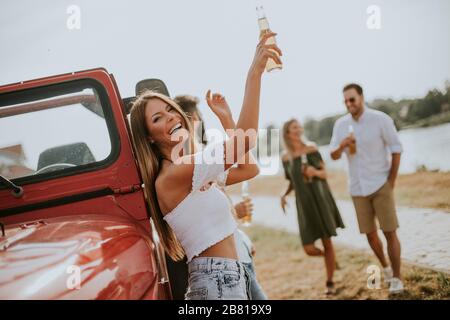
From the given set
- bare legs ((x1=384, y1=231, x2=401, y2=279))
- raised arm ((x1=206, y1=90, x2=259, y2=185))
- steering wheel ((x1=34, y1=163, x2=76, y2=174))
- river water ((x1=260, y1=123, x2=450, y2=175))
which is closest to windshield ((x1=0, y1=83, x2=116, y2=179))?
steering wheel ((x1=34, y1=163, x2=76, y2=174))

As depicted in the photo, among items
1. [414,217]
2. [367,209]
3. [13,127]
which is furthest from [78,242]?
[414,217]

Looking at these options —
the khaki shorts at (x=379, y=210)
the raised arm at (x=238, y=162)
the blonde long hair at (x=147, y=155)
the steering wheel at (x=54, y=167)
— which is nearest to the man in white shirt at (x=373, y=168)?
the khaki shorts at (x=379, y=210)

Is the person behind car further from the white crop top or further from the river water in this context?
the river water

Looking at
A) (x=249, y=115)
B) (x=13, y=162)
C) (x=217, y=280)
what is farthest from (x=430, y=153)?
(x=13, y=162)

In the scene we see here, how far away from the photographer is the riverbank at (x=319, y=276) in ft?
12.6

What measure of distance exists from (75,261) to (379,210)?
3.36 m

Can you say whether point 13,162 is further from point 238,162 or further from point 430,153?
point 430,153

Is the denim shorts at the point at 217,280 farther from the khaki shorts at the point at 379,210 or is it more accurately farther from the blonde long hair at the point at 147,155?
the khaki shorts at the point at 379,210

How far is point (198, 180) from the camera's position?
6.12 feet

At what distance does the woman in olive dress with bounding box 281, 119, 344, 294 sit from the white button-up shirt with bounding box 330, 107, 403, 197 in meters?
0.53

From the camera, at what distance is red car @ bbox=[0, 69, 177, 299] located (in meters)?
1.84

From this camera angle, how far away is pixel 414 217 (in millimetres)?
5586
